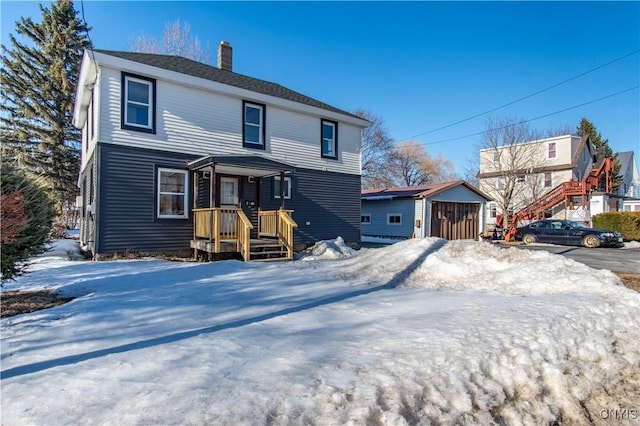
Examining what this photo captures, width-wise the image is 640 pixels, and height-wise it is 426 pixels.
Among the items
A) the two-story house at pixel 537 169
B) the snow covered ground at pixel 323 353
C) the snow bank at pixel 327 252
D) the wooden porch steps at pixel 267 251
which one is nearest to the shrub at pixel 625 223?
the two-story house at pixel 537 169

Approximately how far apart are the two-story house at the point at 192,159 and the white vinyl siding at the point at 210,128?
0.10 feet

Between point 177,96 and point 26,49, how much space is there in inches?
758

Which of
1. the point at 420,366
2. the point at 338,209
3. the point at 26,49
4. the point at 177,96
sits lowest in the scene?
the point at 420,366

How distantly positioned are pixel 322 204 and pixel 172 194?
5578 mm

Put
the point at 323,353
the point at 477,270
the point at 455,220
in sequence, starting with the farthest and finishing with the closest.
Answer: the point at 455,220, the point at 477,270, the point at 323,353

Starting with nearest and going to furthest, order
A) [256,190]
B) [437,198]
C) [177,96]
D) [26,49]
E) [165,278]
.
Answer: [165,278] → [177,96] → [256,190] → [437,198] → [26,49]

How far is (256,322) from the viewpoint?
4.32 metres

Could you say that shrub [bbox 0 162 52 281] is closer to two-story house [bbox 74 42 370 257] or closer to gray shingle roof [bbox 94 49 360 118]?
two-story house [bbox 74 42 370 257]

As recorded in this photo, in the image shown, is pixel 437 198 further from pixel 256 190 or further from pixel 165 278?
pixel 165 278

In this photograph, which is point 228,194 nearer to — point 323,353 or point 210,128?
point 210,128

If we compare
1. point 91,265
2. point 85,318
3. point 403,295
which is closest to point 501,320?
point 403,295

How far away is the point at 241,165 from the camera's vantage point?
10523 millimetres

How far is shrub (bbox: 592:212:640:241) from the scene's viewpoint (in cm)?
2098

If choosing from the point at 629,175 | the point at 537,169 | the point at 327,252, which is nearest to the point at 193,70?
the point at 327,252
